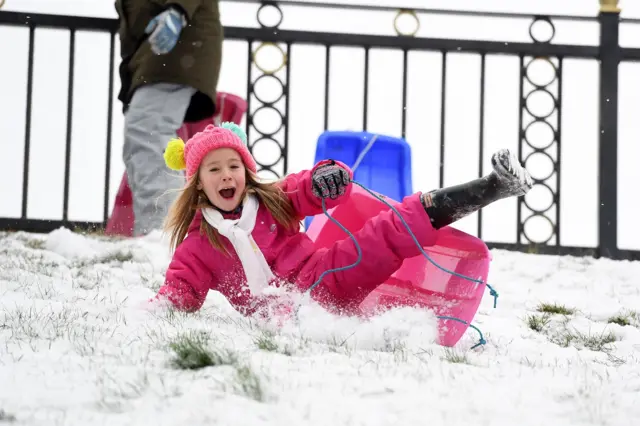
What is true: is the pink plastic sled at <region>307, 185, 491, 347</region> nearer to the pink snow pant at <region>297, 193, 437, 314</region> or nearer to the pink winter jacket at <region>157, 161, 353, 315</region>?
the pink snow pant at <region>297, 193, 437, 314</region>

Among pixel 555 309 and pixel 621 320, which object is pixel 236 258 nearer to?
pixel 555 309

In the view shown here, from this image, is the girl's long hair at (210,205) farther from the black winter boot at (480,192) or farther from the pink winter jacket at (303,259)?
the black winter boot at (480,192)

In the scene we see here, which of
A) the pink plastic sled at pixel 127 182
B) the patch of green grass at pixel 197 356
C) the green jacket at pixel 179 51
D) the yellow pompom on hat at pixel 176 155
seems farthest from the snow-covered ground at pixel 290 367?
the pink plastic sled at pixel 127 182

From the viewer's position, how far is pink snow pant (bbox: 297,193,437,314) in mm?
2504

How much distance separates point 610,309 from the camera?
3.20 meters

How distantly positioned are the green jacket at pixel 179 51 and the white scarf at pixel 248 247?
1942 mm

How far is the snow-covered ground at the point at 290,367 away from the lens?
1400 millimetres

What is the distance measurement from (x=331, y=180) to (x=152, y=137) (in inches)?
85.2

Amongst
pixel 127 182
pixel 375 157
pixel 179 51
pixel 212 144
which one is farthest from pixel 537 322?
pixel 127 182

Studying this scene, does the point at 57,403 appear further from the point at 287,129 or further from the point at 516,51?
the point at 516,51

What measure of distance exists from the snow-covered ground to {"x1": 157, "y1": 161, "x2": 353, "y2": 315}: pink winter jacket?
0.35 feet

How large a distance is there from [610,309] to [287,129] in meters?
2.78

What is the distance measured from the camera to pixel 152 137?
4.35 meters

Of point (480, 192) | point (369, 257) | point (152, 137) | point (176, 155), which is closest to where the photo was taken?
point (480, 192)
